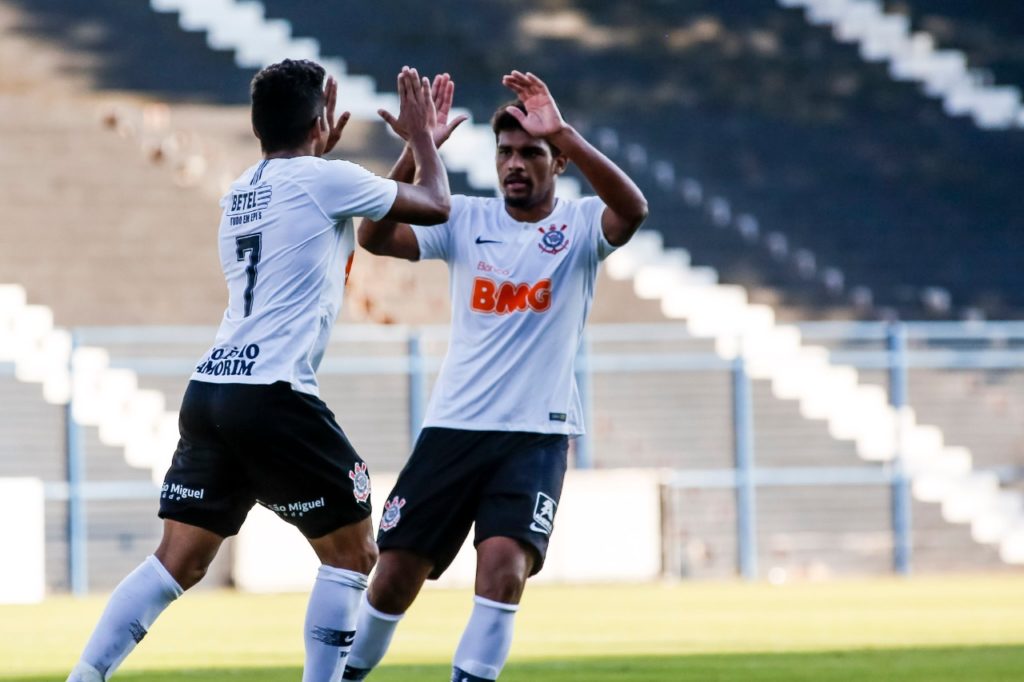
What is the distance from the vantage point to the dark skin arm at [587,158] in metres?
6.32

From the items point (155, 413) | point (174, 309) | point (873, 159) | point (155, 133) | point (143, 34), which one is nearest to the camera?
point (155, 413)

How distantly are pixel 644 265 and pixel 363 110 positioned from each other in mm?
4007

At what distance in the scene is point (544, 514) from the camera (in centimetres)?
623

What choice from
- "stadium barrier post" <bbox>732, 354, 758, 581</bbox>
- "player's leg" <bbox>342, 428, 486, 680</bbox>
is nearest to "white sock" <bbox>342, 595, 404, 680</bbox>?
"player's leg" <bbox>342, 428, 486, 680</bbox>

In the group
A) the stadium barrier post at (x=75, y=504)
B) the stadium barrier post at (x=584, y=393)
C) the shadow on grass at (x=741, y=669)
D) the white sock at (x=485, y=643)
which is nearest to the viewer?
the white sock at (x=485, y=643)

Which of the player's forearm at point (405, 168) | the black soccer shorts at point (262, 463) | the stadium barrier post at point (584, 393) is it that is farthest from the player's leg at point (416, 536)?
the stadium barrier post at point (584, 393)

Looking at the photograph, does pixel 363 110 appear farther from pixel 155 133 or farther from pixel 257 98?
pixel 257 98

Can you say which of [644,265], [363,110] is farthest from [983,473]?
[363,110]

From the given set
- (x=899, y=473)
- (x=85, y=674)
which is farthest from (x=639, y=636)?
(x=899, y=473)

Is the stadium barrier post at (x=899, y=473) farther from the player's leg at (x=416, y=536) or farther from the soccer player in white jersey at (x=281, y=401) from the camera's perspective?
the soccer player in white jersey at (x=281, y=401)

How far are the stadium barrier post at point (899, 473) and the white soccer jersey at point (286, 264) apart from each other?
13398mm

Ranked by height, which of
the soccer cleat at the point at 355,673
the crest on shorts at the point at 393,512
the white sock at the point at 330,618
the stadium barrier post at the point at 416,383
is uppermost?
the stadium barrier post at the point at 416,383

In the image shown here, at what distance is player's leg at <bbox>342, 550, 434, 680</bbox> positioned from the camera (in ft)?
20.8

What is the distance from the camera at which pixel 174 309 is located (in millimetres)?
19734
